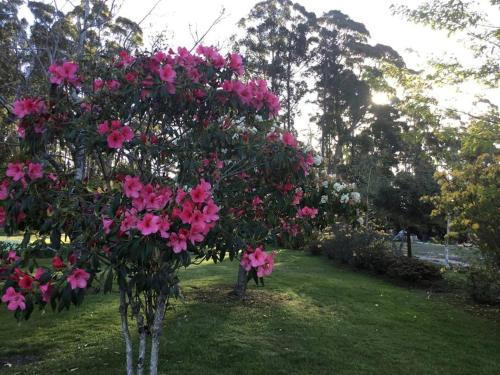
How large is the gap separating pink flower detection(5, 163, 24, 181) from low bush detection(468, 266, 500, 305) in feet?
25.3

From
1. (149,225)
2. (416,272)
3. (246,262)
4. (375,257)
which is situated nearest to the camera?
(149,225)

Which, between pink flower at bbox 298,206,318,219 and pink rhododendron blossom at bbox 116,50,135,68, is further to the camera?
pink flower at bbox 298,206,318,219

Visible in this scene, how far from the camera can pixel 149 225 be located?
1901 mm

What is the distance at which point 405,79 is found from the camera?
26.6 feet

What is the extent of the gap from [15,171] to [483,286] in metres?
8.21

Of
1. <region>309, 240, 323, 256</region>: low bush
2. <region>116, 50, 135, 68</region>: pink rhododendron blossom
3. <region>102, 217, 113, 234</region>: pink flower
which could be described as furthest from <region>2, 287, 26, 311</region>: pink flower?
<region>309, 240, 323, 256</region>: low bush

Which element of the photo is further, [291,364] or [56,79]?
[291,364]

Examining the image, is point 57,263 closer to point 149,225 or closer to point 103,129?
point 149,225

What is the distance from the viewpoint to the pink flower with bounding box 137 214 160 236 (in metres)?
1.89

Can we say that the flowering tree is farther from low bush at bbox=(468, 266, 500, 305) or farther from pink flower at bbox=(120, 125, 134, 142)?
low bush at bbox=(468, 266, 500, 305)

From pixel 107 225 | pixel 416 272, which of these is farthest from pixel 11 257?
pixel 416 272

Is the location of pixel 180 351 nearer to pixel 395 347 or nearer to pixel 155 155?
Result: pixel 395 347

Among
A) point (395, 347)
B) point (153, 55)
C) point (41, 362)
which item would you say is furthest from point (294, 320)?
point (153, 55)

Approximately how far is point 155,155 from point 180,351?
2919 mm
